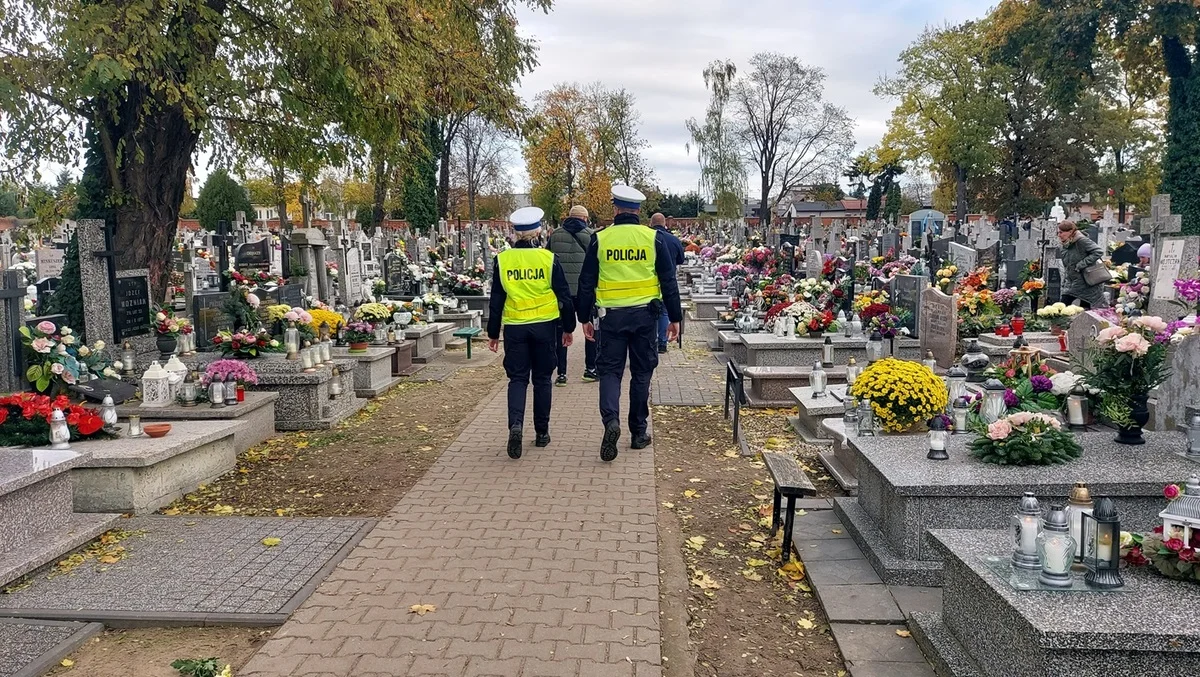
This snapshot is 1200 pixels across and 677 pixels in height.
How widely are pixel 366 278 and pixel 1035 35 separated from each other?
27776 millimetres

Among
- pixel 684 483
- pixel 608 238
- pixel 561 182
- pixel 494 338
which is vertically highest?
pixel 561 182

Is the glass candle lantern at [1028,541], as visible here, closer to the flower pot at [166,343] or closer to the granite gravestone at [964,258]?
the flower pot at [166,343]

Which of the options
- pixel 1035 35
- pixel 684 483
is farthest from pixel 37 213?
pixel 1035 35

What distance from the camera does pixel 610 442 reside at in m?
7.06

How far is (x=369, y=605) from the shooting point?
4344mm

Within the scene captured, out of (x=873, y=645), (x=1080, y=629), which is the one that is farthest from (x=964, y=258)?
(x=1080, y=629)

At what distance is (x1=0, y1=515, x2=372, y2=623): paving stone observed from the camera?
437cm

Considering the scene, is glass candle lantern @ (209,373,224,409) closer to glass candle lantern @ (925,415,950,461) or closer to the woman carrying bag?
glass candle lantern @ (925,415,950,461)

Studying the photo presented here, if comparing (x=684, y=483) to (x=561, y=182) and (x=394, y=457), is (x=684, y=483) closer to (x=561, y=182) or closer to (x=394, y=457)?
(x=394, y=457)

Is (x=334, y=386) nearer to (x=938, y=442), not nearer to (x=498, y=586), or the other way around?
(x=498, y=586)

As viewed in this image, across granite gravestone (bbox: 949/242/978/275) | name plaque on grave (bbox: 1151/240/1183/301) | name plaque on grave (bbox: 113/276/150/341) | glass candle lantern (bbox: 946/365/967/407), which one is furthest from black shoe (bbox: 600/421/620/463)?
granite gravestone (bbox: 949/242/978/275)

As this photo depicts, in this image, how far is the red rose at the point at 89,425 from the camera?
6.17 metres

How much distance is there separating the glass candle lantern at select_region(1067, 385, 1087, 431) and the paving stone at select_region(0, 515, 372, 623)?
15.6 ft

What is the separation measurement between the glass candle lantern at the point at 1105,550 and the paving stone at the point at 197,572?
3.57 metres
